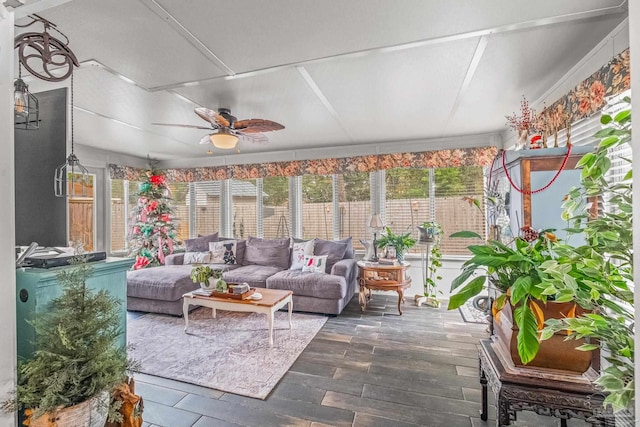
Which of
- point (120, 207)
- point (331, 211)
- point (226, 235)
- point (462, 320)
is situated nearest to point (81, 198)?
point (120, 207)

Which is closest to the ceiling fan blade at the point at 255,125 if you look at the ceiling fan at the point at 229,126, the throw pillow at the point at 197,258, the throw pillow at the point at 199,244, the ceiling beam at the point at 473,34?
the ceiling fan at the point at 229,126

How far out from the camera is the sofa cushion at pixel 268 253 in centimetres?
475

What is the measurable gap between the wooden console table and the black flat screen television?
7.77ft

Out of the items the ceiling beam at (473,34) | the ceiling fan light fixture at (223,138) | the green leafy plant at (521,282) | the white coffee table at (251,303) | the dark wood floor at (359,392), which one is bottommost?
the dark wood floor at (359,392)

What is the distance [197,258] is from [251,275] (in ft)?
4.09

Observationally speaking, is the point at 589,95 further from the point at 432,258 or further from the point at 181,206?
the point at 181,206

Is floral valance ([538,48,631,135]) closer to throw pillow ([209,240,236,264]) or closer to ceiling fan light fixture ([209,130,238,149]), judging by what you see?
ceiling fan light fixture ([209,130,238,149])

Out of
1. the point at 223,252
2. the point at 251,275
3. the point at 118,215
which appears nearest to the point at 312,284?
the point at 251,275

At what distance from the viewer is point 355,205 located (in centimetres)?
506

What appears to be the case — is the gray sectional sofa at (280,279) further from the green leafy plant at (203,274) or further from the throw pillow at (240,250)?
the green leafy plant at (203,274)

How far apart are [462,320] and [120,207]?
6.20m

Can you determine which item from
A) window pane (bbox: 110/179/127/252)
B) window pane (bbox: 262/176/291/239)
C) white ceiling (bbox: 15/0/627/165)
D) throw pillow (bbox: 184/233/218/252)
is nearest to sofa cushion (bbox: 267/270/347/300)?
window pane (bbox: 262/176/291/239)

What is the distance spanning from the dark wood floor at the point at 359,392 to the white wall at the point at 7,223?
3.51 feet

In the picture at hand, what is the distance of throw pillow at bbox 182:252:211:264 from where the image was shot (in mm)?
4805
